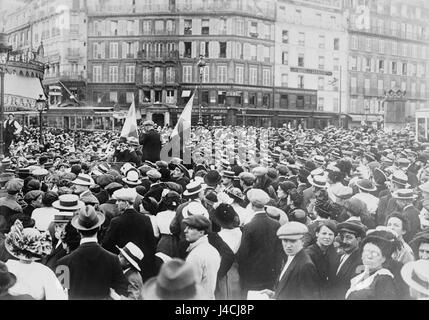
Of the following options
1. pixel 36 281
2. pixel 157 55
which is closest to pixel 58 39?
pixel 157 55

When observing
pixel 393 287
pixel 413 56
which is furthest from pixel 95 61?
pixel 393 287

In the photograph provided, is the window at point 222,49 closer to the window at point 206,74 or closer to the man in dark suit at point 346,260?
the window at point 206,74

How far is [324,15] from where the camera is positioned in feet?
54.9

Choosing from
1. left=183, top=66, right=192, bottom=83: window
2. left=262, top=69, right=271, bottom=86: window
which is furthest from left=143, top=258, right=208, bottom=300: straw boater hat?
left=183, top=66, right=192, bottom=83: window

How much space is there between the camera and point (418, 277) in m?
3.75

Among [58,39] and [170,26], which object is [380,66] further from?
[58,39]

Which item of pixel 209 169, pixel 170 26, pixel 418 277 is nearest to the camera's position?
pixel 418 277

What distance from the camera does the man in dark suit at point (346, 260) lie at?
466cm

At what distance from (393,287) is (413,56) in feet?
A: 39.4

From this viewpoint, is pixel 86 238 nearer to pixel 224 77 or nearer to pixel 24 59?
pixel 24 59

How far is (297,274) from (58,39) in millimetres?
21963

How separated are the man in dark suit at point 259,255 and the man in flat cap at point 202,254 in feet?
1.90

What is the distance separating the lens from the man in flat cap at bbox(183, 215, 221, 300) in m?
4.70

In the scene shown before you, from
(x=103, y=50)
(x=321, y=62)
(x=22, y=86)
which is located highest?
(x=103, y=50)
